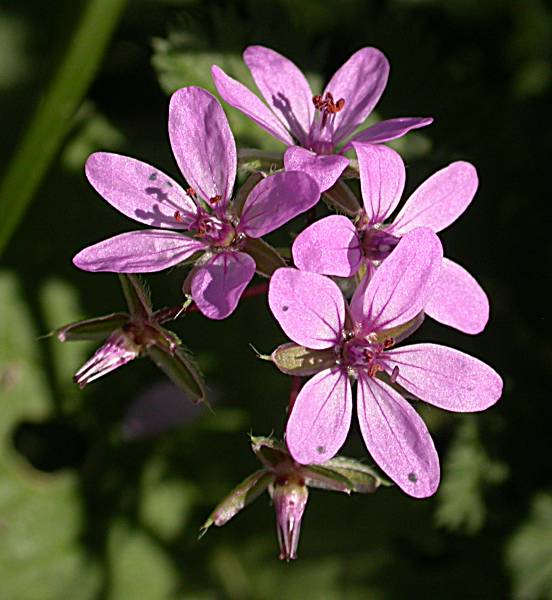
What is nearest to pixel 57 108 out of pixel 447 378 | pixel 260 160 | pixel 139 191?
pixel 139 191

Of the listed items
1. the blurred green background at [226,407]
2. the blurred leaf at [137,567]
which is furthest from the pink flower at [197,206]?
the blurred leaf at [137,567]

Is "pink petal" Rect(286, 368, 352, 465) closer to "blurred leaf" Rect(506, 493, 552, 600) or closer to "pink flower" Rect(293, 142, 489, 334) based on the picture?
"pink flower" Rect(293, 142, 489, 334)

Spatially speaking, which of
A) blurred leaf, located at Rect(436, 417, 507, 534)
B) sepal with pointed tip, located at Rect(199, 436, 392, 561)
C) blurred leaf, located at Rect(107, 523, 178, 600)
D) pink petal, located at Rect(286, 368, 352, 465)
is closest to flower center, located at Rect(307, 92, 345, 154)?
pink petal, located at Rect(286, 368, 352, 465)

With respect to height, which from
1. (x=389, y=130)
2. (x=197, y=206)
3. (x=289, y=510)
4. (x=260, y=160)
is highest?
(x=389, y=130)

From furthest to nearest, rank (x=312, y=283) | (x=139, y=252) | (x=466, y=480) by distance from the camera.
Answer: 1. (x=466, y=480)
2. (x=139, y=252)
3. (x=312, y=283)

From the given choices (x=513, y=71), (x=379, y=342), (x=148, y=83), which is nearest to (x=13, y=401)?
(x=148, y=83)

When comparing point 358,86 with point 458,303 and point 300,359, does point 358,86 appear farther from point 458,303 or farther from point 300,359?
point 300,359

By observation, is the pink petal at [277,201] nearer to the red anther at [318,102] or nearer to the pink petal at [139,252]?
the pink petal at [139,252]
